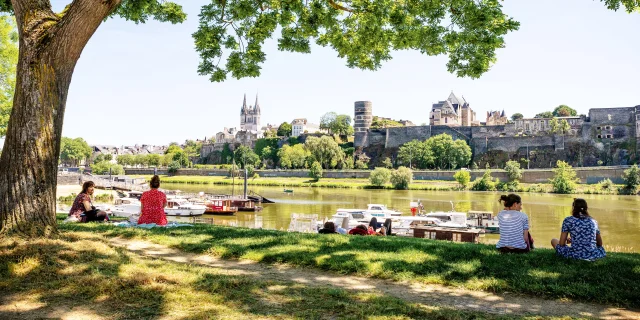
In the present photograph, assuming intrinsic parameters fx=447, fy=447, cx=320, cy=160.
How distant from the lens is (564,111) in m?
111

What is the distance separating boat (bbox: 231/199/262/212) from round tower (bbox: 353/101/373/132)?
74.4 metres

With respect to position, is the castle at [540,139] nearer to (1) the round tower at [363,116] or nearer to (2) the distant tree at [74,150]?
(1) the round tower at [363,116]

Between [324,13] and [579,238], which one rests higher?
[324,13]

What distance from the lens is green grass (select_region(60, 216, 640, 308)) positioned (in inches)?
214

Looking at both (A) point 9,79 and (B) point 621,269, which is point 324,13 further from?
(A) point 9,79

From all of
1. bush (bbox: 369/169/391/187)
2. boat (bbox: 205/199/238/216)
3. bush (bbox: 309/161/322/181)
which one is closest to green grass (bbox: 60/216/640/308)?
boat (bbox: 205/199/238/216)

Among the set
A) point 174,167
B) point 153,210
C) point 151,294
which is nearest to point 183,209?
point 153,210

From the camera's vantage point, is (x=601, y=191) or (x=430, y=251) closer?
(x=430, y=251)

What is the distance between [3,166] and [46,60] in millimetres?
1473

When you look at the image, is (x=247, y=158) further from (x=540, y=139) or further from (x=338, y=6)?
(x=338, y=6)

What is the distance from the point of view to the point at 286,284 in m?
5.21

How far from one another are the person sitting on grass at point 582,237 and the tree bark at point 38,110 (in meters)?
7.15

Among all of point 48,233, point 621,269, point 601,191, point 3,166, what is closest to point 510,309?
point 621,269

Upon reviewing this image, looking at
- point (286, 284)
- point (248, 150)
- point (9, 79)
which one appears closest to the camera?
point (286, 284)
